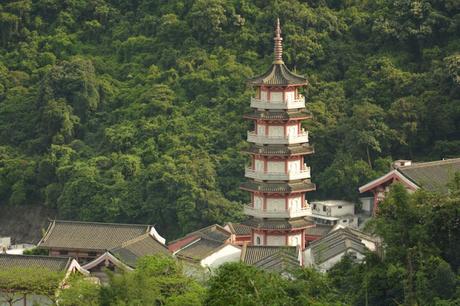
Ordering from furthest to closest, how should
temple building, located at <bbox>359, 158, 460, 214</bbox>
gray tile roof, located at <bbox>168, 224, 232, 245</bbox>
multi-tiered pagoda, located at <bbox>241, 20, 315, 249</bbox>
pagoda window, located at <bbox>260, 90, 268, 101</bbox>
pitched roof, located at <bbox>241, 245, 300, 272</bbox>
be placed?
gray tile roof, located at <bbox>168, 224, 232, 245</bbox> → pagoda window, located at <bbox>260, 90, 268, 101</bbox> → multi-tiered pagoda, located at <bbox>241, 20, 315, 249</bbox> → temple building, located at <bbox>359, 158, 460, 214</bbox> → pitched roof, located at <bbox>241, 245, 300, 272</bbox>

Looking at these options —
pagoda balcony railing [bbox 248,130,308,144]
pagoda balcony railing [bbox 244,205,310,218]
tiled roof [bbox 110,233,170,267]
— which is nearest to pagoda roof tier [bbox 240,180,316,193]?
pagoda balcony railing [bbox 244,205,310,218]

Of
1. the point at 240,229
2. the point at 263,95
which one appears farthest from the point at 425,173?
the point at 240,229

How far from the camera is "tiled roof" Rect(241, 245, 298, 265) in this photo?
58.8m

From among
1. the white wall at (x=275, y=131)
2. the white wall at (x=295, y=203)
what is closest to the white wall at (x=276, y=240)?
the white wall at (x=295, y=203)

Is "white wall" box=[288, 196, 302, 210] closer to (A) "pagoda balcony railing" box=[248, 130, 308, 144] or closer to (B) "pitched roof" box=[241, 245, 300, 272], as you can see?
(A) "pagoda balcony railing" box=[248, 130, 308, 144]

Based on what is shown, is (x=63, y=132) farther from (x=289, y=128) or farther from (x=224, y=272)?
(x=224, y=272)

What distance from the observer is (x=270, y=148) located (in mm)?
62438

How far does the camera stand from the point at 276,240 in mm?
62719

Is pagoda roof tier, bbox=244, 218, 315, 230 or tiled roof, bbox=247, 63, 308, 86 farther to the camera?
tiled roof, bbox=247, 63, 308, 86

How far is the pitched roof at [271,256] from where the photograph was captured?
183 feet

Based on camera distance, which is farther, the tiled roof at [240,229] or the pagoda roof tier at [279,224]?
the tiled roof at [240,229]

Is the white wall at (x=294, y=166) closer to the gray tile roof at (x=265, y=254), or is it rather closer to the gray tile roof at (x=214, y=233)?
the gray tile roof at (x=265, y=254)

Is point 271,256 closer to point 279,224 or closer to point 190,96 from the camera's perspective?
point 279,224

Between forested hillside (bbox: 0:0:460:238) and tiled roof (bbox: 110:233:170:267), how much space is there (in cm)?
783
